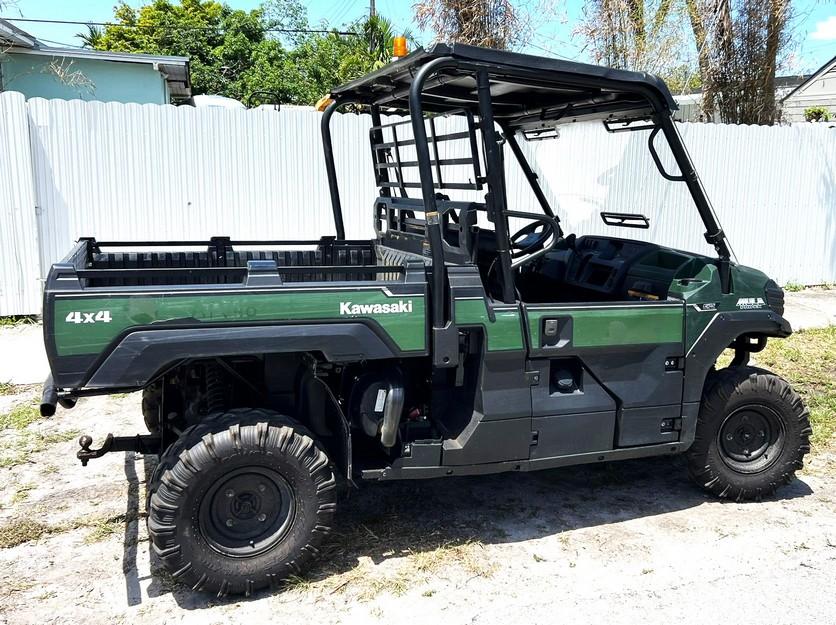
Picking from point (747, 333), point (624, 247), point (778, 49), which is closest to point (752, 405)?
point (747, 333)

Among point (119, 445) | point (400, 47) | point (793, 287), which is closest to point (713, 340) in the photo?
point (400, 47)

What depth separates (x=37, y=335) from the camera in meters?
7.95

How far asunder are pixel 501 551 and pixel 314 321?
1530 mm

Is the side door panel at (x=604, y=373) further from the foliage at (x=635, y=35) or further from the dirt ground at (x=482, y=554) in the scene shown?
the foliage at (x=635, y=35)

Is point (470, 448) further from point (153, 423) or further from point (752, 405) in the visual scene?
point (153, 423)

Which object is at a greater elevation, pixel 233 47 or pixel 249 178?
pixel 233 47

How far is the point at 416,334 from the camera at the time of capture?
11.5 ft

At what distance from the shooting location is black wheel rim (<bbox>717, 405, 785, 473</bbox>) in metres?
4.34

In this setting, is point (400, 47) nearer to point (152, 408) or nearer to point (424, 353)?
point (424, 353)

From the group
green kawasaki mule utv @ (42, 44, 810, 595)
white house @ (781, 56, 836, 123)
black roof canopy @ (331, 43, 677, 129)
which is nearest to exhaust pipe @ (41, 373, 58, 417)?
green kawasaki mule utv @ (42, 44, 810, 595)

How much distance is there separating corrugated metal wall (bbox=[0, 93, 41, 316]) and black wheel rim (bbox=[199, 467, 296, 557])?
604 centimetres

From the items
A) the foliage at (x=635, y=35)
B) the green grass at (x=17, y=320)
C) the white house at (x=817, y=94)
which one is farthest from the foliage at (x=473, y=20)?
the white house at (x=817, y=94)

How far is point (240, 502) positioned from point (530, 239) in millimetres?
2564

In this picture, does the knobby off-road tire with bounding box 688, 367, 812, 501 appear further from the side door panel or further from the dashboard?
the dashboard
